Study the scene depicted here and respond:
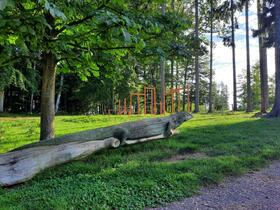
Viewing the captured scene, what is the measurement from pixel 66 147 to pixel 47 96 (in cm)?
145

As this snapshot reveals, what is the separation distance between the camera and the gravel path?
3.64 metres

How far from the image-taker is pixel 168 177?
4.36m

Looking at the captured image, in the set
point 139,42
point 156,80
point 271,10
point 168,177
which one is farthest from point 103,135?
point 156,80

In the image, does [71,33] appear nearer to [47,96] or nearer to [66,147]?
[47,96]

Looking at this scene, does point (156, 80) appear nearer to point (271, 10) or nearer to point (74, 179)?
point (271, 10)

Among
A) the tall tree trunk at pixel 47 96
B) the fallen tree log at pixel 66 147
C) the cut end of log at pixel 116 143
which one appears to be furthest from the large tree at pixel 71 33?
the cut end of log at pixel 116 143

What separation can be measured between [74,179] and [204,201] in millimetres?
1809

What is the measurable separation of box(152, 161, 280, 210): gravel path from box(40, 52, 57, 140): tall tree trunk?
3.12 meters

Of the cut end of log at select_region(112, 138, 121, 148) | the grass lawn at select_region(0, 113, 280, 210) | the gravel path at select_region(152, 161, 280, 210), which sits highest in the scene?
the cut end of log at select_region(112, 138, 121, 148)

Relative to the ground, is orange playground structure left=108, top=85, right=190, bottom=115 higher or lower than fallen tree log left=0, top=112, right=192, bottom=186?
higher

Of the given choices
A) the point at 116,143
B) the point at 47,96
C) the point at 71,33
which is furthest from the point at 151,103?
the point at 71,33

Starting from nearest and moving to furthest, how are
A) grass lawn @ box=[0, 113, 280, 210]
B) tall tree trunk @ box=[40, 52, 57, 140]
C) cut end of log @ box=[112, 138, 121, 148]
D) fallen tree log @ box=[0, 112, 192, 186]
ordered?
grass lawn @ box=[0, 113, 280, 210]
fallen tree log @ box=[0, 112, 192, 186]
cut end of log @ box=[112, 138, 121, 148]
tall tree trunk @ box=[40, 52, 57, 140]

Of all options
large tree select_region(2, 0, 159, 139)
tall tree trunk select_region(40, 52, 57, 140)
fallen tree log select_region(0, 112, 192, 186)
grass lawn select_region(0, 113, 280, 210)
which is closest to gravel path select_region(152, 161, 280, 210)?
grass lawn select_region(0, 113, 280, 210)

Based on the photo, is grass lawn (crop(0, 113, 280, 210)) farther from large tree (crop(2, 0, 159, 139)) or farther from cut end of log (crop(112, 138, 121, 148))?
large tree (crop(2, 0, 159, 139))
